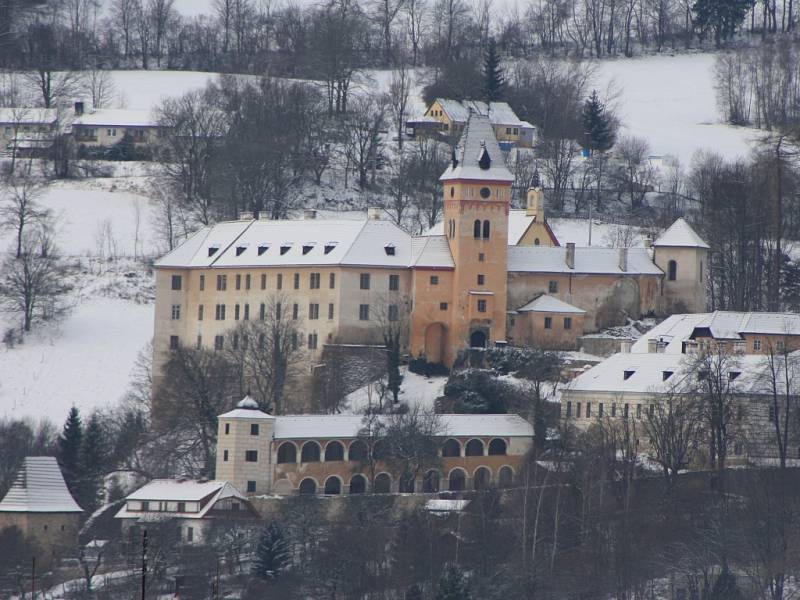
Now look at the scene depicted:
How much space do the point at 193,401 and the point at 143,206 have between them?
32.2 m

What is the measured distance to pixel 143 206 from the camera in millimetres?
136375

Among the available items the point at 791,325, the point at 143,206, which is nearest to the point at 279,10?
the point at 143,206

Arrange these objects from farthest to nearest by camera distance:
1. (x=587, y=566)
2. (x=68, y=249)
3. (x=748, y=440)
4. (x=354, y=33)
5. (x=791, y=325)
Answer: (x=354, y=33) → (x=68, y=249) → (x=791, y=325) → (x=748, y=440) → (x=587, y=566)

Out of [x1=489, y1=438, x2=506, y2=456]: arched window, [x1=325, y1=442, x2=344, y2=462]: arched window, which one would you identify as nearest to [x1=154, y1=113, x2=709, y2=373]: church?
[x1=489, y1=438, x2=506, y2=456]: arched window

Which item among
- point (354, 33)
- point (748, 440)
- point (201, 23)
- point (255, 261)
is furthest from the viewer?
point (201, 23)

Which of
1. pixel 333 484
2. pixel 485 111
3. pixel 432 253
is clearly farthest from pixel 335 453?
pixel 485 111

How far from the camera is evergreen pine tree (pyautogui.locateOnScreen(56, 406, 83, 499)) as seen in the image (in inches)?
3971

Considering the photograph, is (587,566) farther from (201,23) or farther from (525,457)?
(201,23)

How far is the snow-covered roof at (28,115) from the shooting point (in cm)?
14738

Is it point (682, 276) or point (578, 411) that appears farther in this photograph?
point (682, 276)

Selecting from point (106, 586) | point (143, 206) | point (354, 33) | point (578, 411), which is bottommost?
point (106, 586)

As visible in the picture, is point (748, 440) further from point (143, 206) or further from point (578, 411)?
point (143, 206)

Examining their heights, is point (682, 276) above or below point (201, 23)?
below

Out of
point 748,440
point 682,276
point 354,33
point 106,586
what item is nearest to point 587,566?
point 748,440
